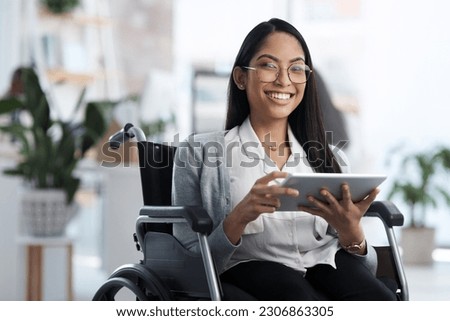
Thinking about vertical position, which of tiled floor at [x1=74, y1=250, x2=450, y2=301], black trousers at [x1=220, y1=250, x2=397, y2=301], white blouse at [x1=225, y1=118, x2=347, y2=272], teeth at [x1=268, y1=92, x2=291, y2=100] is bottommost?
tiled floor at [x1=74, y1=250, x2=450, y2=301]

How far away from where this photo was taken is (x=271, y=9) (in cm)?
548

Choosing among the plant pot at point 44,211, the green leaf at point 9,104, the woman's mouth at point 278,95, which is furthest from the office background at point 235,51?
the woman's mouth at point 278,95

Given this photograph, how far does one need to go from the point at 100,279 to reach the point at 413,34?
2.63 m

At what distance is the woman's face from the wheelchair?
0.23 m

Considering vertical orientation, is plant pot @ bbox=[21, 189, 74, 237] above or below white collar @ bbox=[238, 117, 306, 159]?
below

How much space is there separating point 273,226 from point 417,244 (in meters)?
3.15

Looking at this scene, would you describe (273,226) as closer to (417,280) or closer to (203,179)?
(203,179)

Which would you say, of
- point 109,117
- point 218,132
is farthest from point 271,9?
point 218,132

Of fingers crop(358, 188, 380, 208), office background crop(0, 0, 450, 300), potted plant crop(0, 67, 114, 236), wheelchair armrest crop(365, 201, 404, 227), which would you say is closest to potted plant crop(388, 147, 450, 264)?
office background crop(0, 0, 450, 300)

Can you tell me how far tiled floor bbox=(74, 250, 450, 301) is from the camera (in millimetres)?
3330

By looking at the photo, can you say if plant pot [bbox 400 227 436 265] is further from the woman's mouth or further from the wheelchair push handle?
the woman's mouth

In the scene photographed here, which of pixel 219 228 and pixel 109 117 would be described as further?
pixel 109 117

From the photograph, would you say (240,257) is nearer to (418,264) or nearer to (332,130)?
(332,130)

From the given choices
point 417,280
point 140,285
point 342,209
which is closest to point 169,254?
point 140,285
